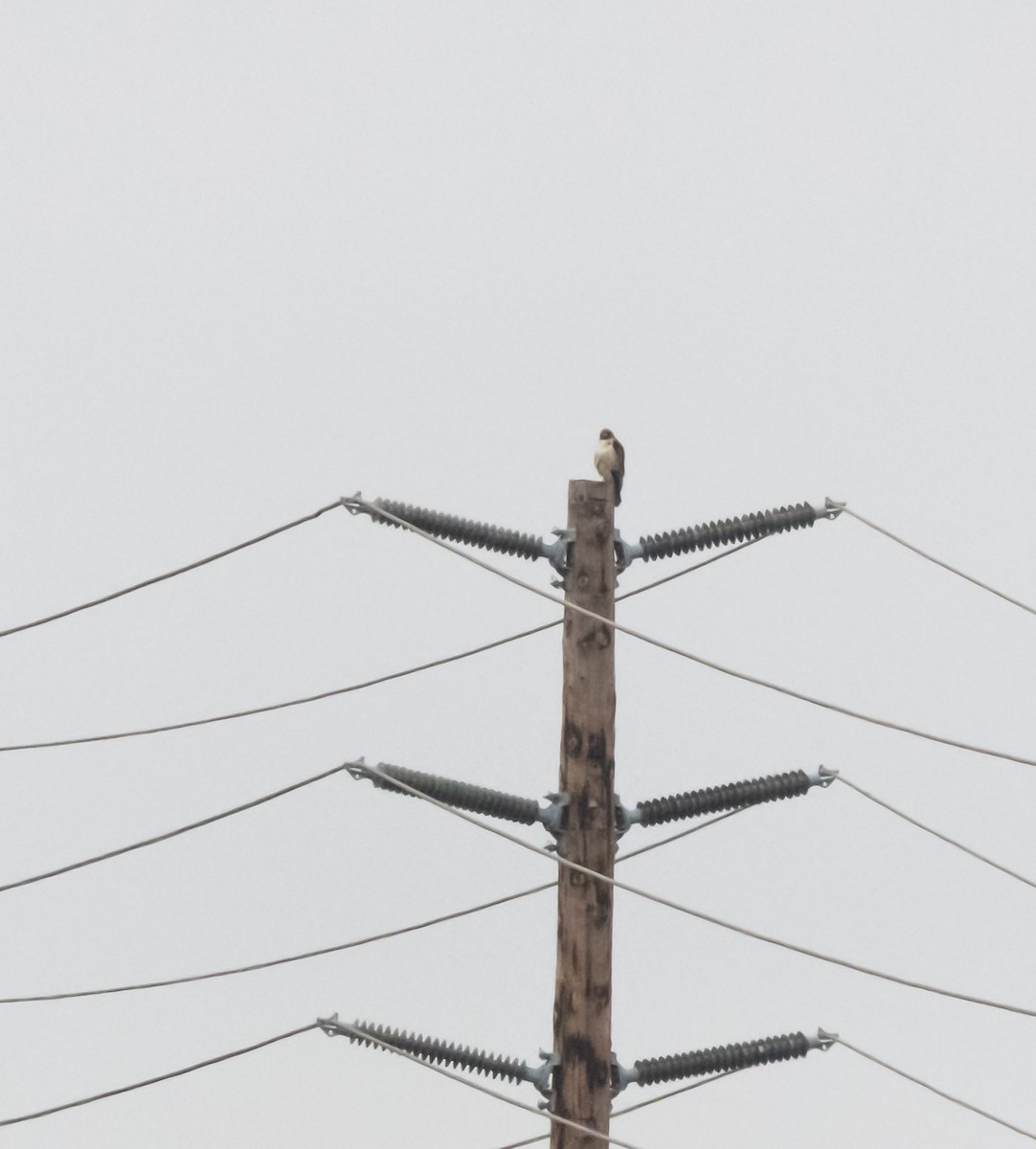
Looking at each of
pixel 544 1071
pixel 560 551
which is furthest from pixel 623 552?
pixel 544 1071

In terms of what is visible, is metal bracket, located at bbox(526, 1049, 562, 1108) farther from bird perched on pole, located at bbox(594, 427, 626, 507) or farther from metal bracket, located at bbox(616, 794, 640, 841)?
bird perched on pole, located at bbox(594, 427, 626, 507)

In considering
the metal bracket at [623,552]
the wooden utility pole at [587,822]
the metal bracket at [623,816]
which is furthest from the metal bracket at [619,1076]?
the metal bracket at [623,552]

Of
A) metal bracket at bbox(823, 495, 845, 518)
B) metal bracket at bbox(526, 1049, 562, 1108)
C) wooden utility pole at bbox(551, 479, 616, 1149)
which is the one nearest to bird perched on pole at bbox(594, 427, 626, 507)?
wooden utility pole at bbox(551, 479, 616, 1149)

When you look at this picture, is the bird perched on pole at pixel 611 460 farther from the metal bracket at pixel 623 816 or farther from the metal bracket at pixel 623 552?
the metal bracket at pixel 623 816

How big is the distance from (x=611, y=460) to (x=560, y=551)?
19.9 inches

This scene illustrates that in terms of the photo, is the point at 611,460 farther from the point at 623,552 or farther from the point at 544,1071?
the point at 544,1071

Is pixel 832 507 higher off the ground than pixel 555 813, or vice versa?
pixel 832 507

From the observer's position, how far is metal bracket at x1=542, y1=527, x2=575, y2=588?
978 centimetres

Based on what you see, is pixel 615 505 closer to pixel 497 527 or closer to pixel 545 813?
pixel 497 527

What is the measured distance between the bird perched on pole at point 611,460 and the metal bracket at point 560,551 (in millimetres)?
334

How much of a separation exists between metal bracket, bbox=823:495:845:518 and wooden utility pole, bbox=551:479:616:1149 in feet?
3.43

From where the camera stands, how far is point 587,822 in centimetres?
976

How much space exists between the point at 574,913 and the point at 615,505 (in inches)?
69.5

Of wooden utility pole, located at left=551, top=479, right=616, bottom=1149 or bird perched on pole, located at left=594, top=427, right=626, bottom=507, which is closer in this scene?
wooden utility pole, located at left=551, top=479, right=616, bottom=1149
